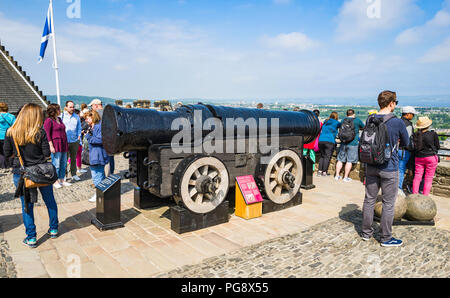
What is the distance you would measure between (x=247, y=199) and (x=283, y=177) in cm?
79

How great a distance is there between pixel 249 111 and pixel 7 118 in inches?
236

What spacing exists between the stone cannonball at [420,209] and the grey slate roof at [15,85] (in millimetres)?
21798

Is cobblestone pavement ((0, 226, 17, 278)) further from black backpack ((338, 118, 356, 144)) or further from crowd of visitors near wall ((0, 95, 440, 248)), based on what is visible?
black backpack ((338, 118, 356, 144))

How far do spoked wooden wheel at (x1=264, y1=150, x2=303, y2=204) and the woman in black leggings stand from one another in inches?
111

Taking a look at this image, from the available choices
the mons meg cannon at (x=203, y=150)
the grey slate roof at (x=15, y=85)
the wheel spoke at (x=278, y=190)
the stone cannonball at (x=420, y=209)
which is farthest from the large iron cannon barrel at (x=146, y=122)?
the grey slate roof at (x=15, y=85)

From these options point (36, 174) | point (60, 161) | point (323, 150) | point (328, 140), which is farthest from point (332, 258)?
point (60, 161)

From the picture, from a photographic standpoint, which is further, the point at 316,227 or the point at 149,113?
the point at 316,227

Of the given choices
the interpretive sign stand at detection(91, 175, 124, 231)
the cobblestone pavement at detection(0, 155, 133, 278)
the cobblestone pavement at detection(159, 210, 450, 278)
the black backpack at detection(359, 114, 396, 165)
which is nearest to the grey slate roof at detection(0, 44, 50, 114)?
the cobblestone pavement at detection(0, 155, 133, 278)

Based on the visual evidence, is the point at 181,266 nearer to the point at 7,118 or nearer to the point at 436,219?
the point at 436,219

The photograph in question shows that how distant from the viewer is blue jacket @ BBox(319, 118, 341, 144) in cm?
798

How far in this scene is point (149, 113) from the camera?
14.1ft

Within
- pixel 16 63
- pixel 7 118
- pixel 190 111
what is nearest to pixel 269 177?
pixel 190 111

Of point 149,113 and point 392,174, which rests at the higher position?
point 149,113
